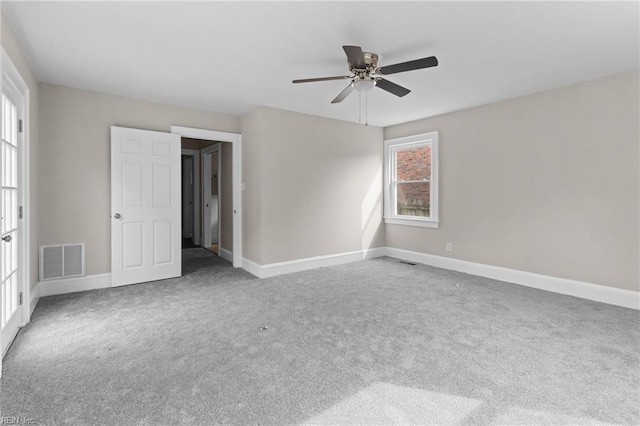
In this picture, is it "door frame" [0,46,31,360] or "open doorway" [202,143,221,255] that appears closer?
"door frame" [0,46,31,360]

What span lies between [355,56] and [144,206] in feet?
10.9

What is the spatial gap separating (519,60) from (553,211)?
193cm

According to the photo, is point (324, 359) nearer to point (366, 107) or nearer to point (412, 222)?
point (366, 107)

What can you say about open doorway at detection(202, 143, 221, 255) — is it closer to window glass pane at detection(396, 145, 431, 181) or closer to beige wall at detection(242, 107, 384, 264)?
beige wall at detection(242, 107, 384, 264)

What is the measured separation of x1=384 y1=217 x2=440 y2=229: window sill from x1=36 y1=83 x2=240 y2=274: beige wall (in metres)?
4.27

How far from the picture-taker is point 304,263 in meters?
5.08

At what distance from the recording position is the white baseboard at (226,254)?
5.79 metres

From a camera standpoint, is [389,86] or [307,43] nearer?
[307,43]

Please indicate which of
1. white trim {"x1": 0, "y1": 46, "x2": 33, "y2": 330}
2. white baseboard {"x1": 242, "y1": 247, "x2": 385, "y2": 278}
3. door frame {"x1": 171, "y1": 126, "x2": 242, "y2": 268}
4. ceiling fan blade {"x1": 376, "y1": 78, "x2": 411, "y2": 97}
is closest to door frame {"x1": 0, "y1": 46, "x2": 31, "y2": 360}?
white trim {"x1": 0, "y1": 46, "x2": 33, "y2": 330}

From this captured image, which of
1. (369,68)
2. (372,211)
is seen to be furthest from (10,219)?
(372,211)

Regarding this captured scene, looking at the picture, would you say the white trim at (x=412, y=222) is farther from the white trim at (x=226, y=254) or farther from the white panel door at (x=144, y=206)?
the white panel door at (x=144, y=206)

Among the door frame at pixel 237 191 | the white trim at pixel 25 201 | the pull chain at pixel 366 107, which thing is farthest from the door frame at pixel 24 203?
the pull chain at pixel 366 107

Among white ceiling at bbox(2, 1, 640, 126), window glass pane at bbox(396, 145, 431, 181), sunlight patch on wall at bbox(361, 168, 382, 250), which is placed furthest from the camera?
sunlight patch on wall at bbox(361, 168, 382, 250)

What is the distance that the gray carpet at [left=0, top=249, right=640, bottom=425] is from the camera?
180cm
